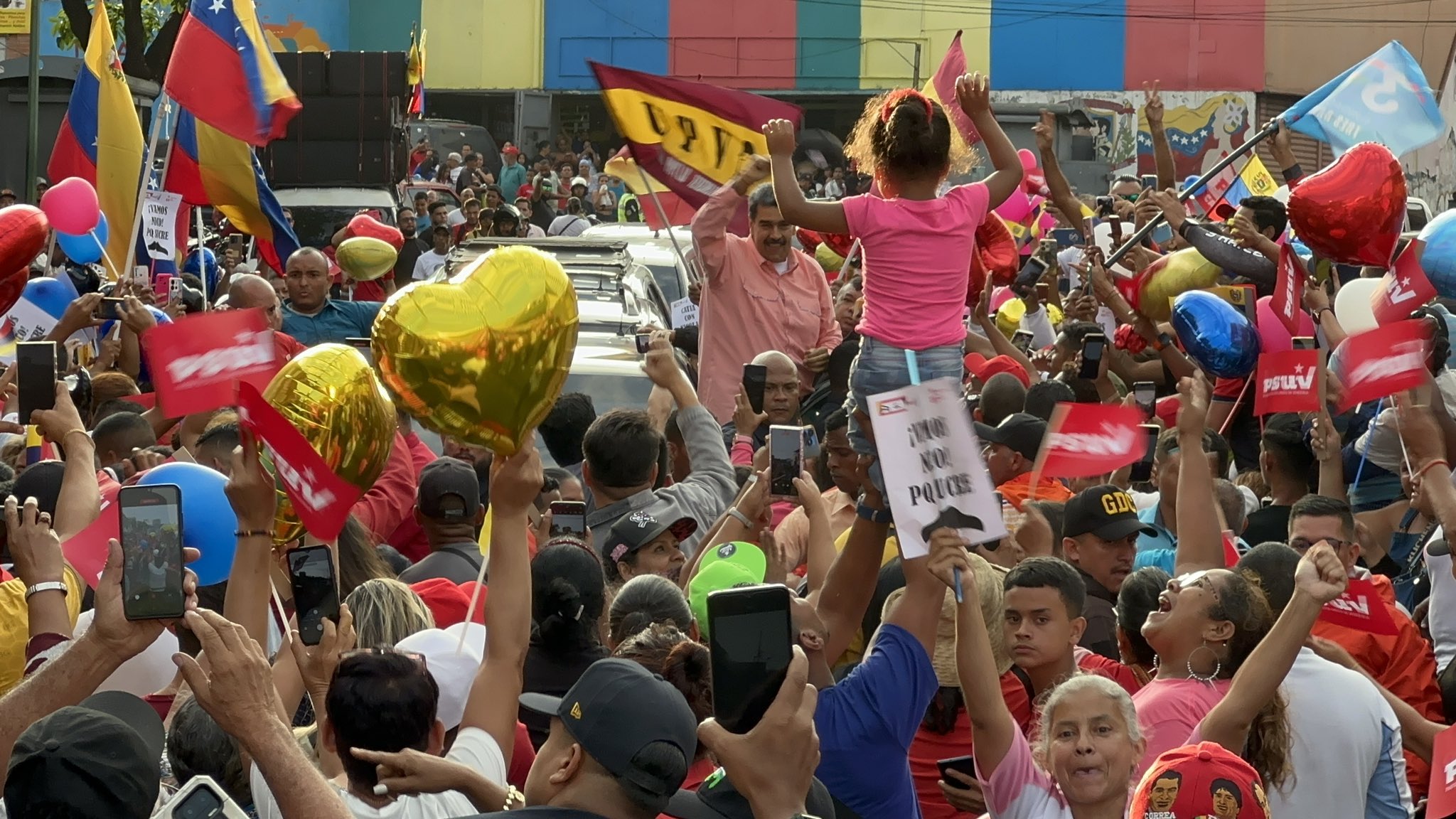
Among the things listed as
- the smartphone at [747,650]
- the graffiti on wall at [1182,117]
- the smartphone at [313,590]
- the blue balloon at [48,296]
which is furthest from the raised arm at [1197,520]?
the graffiti on wall at [1182,117]

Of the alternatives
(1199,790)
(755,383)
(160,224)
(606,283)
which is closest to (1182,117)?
(606,283)

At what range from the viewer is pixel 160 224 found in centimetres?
1090

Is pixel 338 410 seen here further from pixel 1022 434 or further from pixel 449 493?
pixel 1022 434

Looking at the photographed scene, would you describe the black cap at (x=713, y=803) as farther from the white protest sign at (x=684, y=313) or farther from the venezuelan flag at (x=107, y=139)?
the venezuelan flag at (x=107, y=139)

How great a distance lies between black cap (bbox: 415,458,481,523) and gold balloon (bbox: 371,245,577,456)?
1.74m

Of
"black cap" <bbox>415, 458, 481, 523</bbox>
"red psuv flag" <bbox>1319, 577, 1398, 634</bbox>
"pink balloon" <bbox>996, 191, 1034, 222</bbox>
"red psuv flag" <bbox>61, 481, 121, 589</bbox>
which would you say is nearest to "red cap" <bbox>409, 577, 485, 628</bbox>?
"black cap" <bbox>415, 458, 481, 523</bbox>

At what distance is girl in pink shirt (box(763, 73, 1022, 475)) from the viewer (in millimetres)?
5070

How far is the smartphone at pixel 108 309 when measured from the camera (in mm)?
8419

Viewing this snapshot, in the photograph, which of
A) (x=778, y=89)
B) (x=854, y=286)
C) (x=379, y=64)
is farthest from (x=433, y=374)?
(x=778, y=89)

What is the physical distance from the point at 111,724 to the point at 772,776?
42.6 inches

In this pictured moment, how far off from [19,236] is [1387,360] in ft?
16.6

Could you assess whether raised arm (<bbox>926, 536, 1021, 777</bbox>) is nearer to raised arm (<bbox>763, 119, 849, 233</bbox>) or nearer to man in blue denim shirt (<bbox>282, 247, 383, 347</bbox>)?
raised arm (<bbox>763, 119, 849, 233</bbox>)

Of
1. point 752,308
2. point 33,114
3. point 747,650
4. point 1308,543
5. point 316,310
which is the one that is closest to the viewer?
point 747,650

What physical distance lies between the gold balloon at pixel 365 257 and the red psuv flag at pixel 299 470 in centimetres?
882
